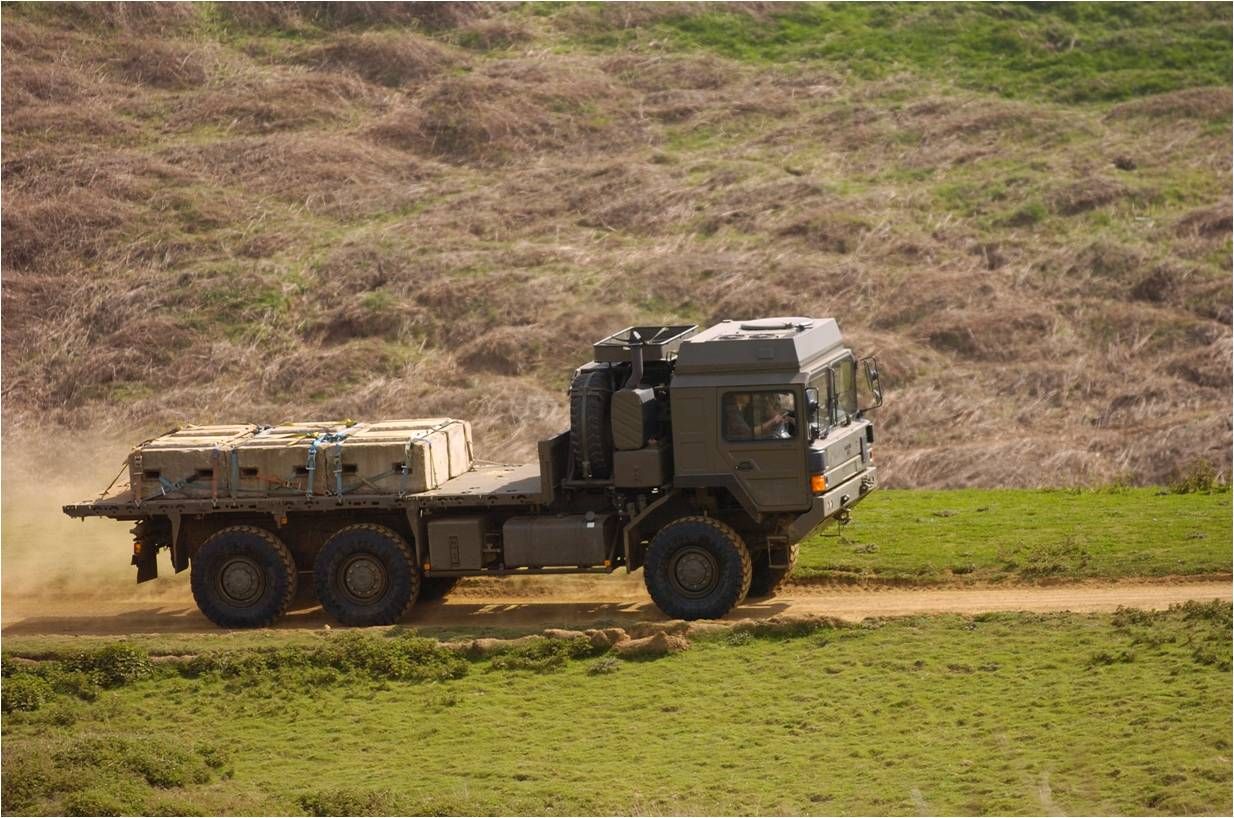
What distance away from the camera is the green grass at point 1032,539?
23.9 metres

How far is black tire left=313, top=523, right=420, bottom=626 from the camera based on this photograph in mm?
23203

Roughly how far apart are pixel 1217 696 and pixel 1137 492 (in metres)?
11.1

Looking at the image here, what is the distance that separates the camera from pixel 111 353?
41.4m

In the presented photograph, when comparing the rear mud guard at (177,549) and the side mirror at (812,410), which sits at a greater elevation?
the side mirror at (812,410)

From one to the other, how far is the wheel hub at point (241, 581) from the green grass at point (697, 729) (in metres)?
1.98

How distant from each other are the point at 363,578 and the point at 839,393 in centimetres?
719

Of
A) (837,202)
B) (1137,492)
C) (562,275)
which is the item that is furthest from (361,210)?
(1137,492)

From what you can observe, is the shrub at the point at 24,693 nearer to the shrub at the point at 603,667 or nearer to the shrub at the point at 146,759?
the shrub at the point at 146,759

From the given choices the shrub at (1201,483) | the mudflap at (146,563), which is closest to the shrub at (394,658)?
the mudflap at (146,563)

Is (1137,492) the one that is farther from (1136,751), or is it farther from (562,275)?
(562,275)

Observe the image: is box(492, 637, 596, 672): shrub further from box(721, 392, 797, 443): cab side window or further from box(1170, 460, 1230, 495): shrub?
box(1170, 460, 1230, 495): shrub

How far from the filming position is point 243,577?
23.8 metres

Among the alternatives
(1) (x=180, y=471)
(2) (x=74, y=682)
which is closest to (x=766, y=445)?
(1) (x=180, y=471)

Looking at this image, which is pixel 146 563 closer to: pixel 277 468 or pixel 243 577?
pixel 243 577
